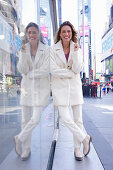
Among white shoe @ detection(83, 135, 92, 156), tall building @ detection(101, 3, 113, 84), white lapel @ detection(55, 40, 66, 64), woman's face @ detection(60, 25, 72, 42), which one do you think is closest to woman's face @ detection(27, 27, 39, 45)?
white lapel @ detection(55, 40, 66, 64)

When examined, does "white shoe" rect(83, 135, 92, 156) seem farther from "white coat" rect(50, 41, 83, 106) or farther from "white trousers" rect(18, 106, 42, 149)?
"white trousers" rect(18, 106, 42, 149)

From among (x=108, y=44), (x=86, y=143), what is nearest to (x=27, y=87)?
(x=86, y=143)

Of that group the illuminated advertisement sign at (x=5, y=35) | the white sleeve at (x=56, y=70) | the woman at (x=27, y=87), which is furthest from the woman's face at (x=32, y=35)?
the white sleeve at (x=56, y=70)

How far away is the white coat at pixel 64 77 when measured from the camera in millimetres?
2047

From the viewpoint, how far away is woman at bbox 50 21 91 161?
81.7 inches

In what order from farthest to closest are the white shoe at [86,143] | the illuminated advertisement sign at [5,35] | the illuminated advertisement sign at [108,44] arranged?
1. the illuminated advertisement sign at [108,44]
2. the white shoe at [86,143]
3. the illuminated advertisement sign at [5,35]

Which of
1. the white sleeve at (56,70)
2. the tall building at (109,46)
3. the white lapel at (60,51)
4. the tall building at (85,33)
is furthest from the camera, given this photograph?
the tall building at (109,46)

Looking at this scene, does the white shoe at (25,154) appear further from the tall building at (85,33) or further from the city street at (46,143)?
the tall building at (85,33)

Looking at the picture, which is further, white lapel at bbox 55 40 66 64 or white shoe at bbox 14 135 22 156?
white lapel at bbox 55 40 66 64

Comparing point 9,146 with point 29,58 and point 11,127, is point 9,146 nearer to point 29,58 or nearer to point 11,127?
point 11,127

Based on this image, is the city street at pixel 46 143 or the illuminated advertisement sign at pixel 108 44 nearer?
the city street at pixel 46 143

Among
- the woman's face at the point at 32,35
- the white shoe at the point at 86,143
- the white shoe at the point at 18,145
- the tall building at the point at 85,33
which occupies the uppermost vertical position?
the tall building at the point at 85,33

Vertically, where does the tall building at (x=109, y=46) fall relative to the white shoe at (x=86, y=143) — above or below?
above

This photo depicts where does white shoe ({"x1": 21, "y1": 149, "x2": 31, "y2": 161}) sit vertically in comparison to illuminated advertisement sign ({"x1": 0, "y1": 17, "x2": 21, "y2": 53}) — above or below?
below
